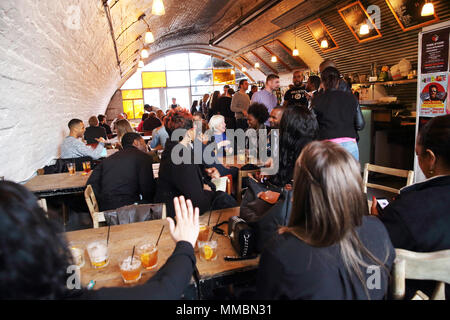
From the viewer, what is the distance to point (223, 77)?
19031 mm

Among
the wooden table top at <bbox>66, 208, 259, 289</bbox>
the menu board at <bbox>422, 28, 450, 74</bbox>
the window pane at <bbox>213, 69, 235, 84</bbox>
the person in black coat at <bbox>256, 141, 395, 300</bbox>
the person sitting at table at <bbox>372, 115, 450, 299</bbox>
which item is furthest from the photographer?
the window pane at <bbox>213, 69, 235, 84</bbox>

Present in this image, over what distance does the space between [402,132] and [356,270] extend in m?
5.38

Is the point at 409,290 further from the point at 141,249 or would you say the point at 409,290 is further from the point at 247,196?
the point at 141,249

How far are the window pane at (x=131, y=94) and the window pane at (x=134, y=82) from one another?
0.22 metres

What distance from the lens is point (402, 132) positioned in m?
5.60

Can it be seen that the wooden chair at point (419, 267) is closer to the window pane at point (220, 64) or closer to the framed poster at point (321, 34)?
the framed poster at point (321, 34)

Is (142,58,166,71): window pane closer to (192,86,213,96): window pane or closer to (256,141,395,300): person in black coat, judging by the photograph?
(192,86,213,96): window pane

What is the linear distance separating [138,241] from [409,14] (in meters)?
6.87

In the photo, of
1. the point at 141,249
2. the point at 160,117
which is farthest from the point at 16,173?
the point at 160,117

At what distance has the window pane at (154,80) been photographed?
1750 cm

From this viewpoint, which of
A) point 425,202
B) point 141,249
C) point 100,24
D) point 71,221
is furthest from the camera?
point 100,24

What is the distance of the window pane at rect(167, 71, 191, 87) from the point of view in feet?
59.1

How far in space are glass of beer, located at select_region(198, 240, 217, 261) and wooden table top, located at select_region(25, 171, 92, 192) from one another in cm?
225

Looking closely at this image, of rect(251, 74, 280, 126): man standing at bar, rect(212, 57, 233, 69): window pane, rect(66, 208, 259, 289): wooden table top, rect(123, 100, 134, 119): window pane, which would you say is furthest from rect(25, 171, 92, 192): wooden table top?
rect(212, 57, 233, 69): window pane
